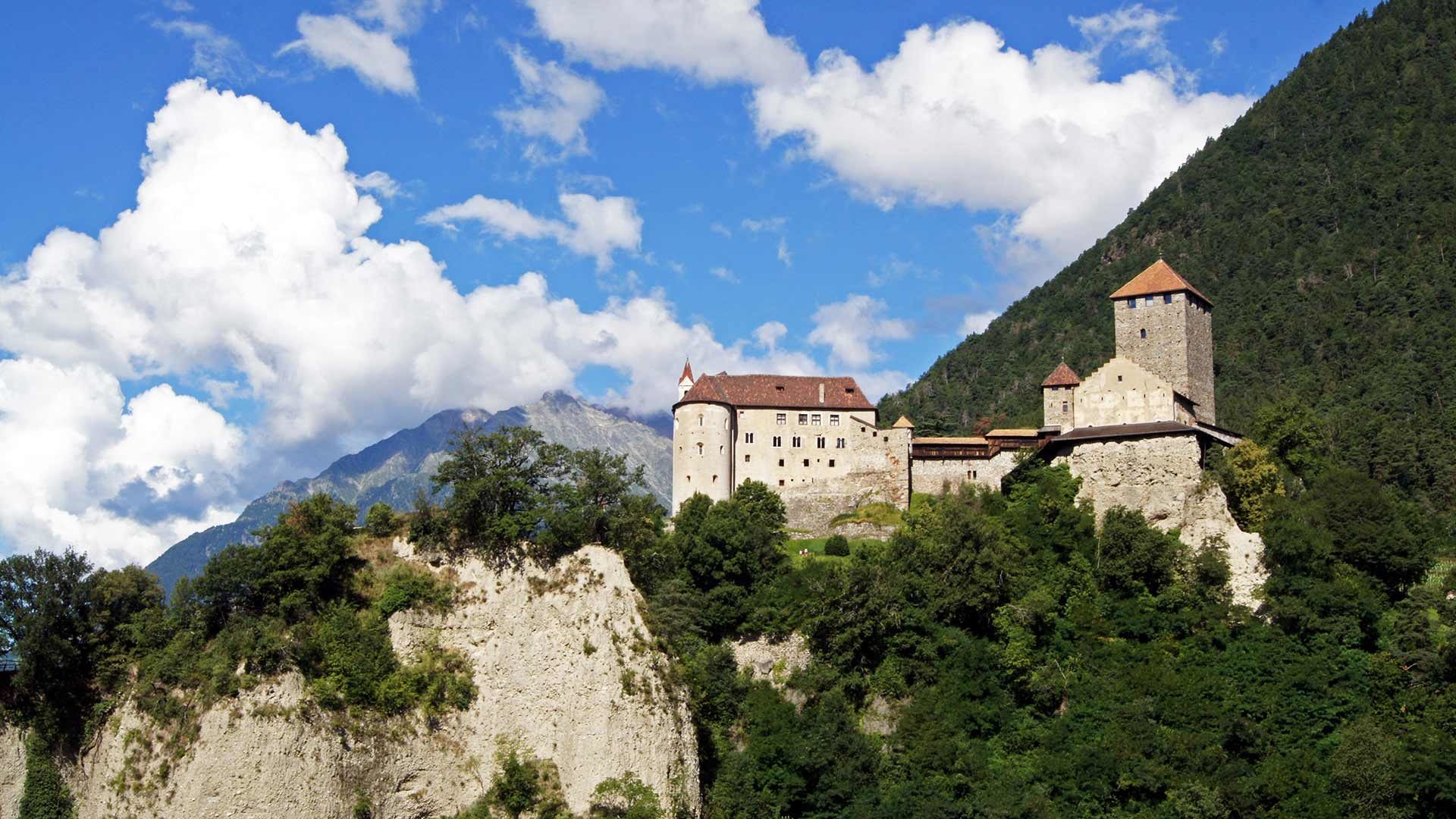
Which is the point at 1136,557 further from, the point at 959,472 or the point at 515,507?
the point at 515,507

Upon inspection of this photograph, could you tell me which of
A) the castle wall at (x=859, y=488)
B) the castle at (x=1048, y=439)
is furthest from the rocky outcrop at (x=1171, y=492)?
the castle wall at (x=859, y=488)

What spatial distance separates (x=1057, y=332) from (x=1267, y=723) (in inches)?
3681

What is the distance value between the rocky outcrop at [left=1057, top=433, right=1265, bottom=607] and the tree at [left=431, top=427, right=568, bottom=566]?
1027 inches

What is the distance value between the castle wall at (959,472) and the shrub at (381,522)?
3019cm

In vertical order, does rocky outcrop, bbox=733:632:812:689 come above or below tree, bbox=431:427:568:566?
below

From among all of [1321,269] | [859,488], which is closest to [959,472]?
[859,488]

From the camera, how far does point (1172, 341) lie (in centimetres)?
7012

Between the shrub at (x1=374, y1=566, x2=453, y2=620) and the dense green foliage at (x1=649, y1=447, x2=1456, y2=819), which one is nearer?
the dense green foliage at (x1=649, y1=447, x2=1456, y2=819)

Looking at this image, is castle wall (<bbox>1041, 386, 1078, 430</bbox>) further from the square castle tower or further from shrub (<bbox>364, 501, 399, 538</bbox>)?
shrub (<bbox>364, 501, 399, 538</bbox>)

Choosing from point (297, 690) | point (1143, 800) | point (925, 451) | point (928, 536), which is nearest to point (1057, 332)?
point (925, 451)

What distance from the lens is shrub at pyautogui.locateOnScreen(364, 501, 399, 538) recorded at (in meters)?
57.0

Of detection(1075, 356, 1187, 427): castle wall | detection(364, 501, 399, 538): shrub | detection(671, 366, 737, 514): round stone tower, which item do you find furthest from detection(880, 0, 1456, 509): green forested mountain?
detection(364, 501, 399, 538): shrub

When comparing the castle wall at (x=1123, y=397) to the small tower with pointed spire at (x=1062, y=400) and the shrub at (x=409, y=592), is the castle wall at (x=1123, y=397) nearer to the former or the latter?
the small tower with pointed spire at (x=1062, y=400)

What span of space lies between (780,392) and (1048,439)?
53.3ft
